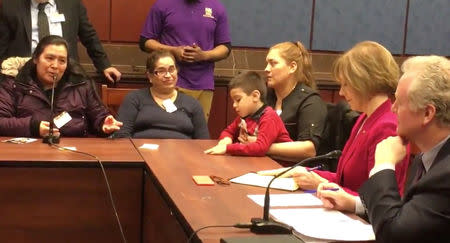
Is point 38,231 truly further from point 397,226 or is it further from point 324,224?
point 397,226

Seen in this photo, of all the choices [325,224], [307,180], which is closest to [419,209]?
[325,224]

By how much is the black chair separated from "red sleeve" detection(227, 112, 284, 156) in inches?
13.2

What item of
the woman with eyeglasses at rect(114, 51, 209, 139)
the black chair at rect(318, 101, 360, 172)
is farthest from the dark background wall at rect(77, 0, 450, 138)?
the black chair at rect(318, 101, 360, 172)

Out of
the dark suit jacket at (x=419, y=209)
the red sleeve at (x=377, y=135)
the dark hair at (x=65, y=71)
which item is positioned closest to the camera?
the dark suit jacket at (x=419, y=209)

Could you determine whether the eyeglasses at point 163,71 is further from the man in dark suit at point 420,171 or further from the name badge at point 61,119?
the man in dark suit at point 420,171

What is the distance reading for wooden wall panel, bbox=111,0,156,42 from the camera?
5.44 metres

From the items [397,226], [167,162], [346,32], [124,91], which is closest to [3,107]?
[124,91]

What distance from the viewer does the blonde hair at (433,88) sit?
1.61 metres

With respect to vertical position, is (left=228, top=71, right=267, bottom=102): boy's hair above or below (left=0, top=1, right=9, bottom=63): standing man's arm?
below

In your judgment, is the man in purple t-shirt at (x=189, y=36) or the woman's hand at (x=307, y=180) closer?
the woman's hand at (x=307, y=180)

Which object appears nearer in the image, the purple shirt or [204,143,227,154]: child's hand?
[204,143,227,154]: child's hand

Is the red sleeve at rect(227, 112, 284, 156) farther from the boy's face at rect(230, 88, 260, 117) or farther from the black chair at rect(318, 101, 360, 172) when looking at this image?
the black chair at rect(318, 101, 360, 172)

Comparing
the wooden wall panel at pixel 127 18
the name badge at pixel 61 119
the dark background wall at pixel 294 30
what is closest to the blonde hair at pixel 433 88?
the name badge at pixel 61 119

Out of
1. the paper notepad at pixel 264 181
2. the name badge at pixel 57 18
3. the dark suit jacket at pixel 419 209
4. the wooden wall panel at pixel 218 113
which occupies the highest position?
the name badge at pixel 57 18
